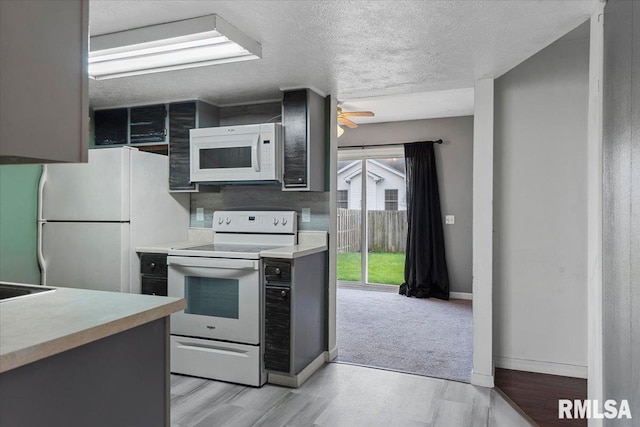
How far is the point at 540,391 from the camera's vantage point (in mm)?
2746

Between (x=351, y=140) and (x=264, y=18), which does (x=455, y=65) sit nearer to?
(x=264, y=18)

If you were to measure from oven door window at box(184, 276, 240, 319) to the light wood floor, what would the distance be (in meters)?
0.50

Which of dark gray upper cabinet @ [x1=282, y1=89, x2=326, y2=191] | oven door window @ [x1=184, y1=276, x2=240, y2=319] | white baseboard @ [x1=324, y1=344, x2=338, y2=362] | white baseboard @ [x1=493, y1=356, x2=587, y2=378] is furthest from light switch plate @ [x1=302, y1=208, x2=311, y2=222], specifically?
white baseboard @ [x1=493, y1=356, x2=587, y2=378]

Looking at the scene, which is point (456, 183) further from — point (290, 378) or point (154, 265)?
point (154, 265)

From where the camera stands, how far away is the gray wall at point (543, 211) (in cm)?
299

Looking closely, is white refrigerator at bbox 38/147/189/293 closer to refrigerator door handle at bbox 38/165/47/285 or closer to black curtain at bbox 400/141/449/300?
refrigerator door handle at bbox 38/165/47/285

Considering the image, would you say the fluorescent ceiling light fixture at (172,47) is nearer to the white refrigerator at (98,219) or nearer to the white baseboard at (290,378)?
the white refrigerator at (98,219)

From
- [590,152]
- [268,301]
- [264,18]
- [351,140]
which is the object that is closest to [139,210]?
[268,301]

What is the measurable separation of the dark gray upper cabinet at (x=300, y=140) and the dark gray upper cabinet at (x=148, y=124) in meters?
1.13

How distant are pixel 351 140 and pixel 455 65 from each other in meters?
3.50

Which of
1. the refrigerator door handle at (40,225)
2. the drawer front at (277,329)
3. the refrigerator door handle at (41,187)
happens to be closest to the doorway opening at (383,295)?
the drawer front at (277,329)

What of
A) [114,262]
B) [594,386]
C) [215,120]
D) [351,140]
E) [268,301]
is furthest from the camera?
[351,140]

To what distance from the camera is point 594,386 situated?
1.89m

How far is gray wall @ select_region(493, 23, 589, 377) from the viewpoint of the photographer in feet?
9.82
